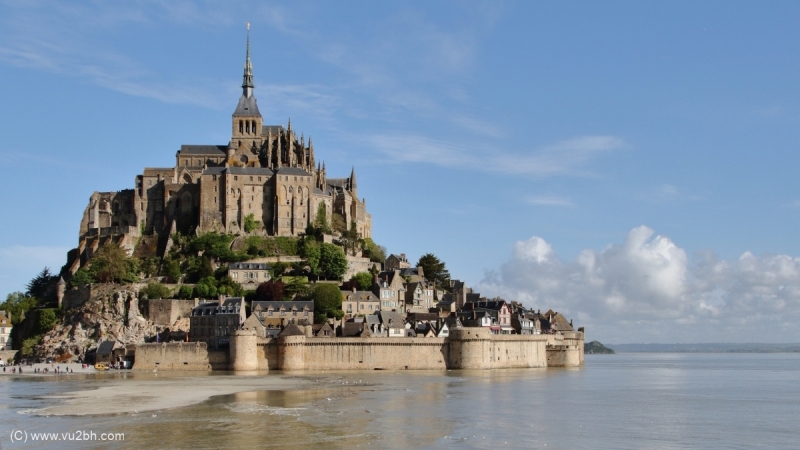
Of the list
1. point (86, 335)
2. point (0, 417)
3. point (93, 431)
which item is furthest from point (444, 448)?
point (86, 335)

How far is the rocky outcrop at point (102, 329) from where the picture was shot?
72.2 m

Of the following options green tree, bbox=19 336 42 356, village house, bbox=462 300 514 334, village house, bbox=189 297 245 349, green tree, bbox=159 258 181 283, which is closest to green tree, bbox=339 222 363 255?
village house, bbox=462 300 514 334

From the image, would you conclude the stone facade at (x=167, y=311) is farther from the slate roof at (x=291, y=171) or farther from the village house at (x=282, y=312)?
the slate roof at (x=291, y=171)

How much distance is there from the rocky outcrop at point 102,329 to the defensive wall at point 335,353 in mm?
4738

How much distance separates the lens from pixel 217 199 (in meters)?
87.1

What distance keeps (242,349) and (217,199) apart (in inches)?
955

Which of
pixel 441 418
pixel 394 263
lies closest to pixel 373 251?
pixel 394 263

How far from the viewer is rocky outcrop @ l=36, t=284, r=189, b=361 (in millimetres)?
72250

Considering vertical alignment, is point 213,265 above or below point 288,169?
below

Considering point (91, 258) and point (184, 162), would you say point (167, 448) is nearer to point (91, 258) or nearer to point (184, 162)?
point (91, 258)

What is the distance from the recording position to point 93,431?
34531mm

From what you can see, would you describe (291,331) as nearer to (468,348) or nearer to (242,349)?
(242,349)

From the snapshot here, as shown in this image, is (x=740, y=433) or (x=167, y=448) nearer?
(x=167, y=448)

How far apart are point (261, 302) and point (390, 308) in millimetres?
11984
